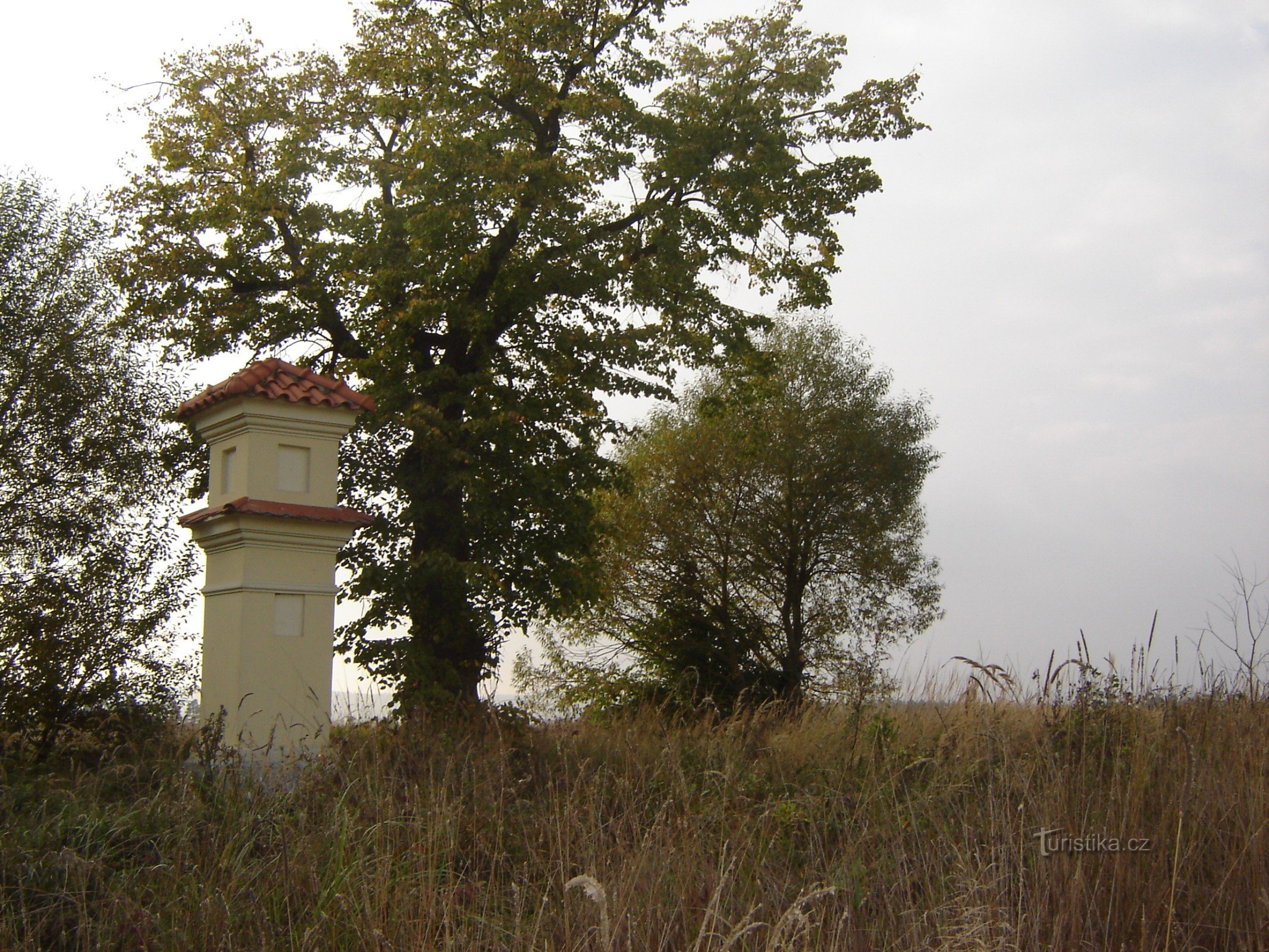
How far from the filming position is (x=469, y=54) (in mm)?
16469

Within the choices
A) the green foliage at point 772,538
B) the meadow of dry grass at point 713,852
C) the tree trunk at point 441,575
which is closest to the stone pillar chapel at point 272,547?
the meadow of dry grass at point 713,852

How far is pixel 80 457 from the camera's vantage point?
52.9ft

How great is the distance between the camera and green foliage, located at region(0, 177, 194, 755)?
1482 centimetres

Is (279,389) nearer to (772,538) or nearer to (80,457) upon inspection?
(80,457)

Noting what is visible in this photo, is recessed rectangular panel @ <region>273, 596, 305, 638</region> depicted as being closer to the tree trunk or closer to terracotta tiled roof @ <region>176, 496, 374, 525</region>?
terracotta tiled roof @ <region>176, 496, 374, 525</region>

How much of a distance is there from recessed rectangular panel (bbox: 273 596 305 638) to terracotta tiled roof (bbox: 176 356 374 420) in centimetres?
162

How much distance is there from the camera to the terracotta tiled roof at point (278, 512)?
8.27m

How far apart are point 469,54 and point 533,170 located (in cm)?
298

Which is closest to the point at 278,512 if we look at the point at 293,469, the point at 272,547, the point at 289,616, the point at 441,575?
the point at 272,547

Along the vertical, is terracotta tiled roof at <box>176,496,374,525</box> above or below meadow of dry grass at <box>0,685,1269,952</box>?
above

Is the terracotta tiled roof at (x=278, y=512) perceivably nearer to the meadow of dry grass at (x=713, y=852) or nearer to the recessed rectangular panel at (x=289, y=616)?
the recessed rectangular panel at (x=289, y=616)

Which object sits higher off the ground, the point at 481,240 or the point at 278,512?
the point at 481,240

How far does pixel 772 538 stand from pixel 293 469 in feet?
66.5

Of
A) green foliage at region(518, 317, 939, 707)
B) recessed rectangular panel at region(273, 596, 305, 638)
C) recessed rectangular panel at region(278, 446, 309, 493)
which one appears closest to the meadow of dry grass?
recessed rectangular panel at region(273, 596, 305, 638)
